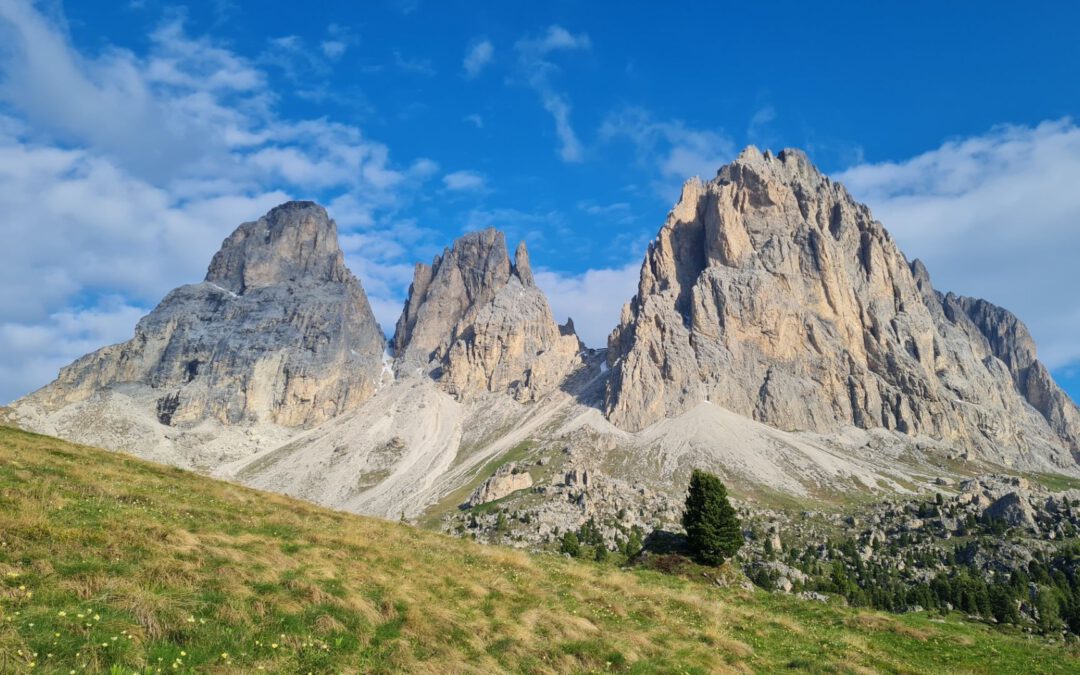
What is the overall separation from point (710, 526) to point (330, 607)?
104ft

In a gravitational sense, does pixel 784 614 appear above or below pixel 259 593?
below

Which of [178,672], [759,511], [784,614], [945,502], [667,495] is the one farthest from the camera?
[667,495]

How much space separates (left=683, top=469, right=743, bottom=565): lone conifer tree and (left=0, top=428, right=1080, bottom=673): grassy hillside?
10.1 meters

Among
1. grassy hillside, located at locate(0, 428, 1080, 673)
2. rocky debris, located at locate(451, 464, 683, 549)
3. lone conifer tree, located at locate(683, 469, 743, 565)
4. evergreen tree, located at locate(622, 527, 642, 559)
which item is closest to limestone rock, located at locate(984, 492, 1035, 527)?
rocky debris, located at locate(451, 464, 683, 549)

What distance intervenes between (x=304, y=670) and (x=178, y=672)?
269 centimetres

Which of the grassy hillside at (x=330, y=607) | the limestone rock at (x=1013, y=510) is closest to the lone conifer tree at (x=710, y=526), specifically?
the grassy hillside at (x=330, y=607)

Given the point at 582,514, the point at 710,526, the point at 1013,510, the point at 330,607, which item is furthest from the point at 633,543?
the point at 330,607

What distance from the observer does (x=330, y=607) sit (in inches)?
706

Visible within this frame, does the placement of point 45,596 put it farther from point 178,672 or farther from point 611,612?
point 611,612

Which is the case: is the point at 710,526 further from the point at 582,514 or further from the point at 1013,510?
the point at 1013,510

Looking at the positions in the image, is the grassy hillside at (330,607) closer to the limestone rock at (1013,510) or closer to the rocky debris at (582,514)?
the rocky debris at (582,514)

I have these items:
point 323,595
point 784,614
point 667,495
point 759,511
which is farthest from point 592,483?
point 323,595

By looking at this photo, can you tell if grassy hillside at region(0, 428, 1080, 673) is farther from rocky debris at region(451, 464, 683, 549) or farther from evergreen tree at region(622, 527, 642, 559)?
rocky debris at region(451, 464, 683, 549)

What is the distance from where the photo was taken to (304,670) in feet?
47.6
